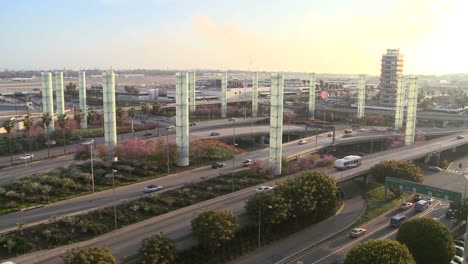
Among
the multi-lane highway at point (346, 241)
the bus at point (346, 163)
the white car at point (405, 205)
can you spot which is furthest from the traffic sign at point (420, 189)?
the bus at point (346, 163)

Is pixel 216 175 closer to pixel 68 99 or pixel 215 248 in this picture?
pixel 215 248

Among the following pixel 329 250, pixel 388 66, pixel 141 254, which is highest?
pixel 388 66

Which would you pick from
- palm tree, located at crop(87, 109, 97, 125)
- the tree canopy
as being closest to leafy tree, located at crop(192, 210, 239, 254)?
the tree canopy

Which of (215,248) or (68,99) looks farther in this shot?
(68,99)

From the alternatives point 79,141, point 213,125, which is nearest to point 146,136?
point 79,141

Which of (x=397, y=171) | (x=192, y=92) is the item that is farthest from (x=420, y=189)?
(x=192, y=92)

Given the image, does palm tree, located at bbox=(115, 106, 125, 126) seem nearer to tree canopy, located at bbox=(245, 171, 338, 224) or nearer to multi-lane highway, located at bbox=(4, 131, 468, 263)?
multi-lane highway, located at bbox=(4, 131, 468, 263)
